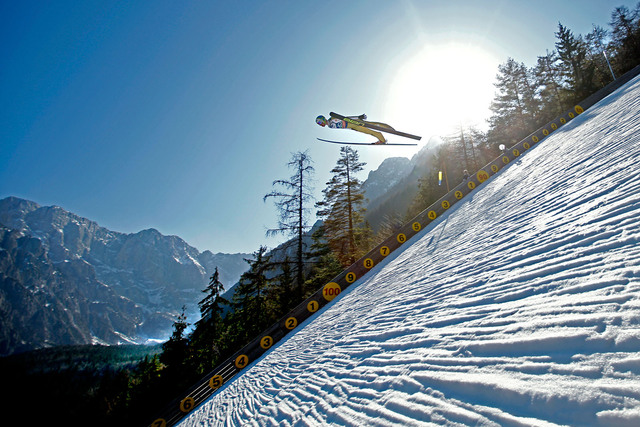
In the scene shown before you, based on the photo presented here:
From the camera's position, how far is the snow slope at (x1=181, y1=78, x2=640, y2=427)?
1874 mm

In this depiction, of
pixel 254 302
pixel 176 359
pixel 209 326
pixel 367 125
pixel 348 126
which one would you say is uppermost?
pixel 348 126

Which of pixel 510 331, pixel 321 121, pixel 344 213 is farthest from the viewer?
pixel 344 213

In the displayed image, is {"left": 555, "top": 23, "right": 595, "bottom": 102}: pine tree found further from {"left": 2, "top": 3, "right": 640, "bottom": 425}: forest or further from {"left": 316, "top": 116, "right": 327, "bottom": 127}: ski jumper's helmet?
{"left": 316, "top": 116, "right": 327, "bottom": 127}: ski jumper's helmet

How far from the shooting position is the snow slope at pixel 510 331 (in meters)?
1.87

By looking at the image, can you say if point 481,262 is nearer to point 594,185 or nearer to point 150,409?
point 594,185

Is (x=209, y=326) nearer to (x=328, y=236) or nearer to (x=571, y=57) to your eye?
(x=328, y=236)

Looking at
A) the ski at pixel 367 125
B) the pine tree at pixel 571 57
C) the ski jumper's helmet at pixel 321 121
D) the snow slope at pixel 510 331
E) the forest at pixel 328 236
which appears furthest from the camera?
the pine tree at pixel 571 57

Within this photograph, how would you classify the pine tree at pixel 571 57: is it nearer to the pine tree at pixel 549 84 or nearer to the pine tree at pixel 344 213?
A: the pine tree at pixel 549 84

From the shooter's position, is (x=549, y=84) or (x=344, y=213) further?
(x=549, y=84)

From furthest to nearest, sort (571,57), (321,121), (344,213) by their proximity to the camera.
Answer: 1. (571,57)
2. (344,213)
3. (321,121)

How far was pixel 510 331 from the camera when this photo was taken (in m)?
2.70

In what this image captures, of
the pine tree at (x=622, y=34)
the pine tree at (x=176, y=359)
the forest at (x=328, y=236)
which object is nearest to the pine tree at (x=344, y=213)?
the forest at (x=328, y=236)

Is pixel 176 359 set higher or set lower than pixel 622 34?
lower

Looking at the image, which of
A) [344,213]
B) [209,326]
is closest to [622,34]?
[344,213]
